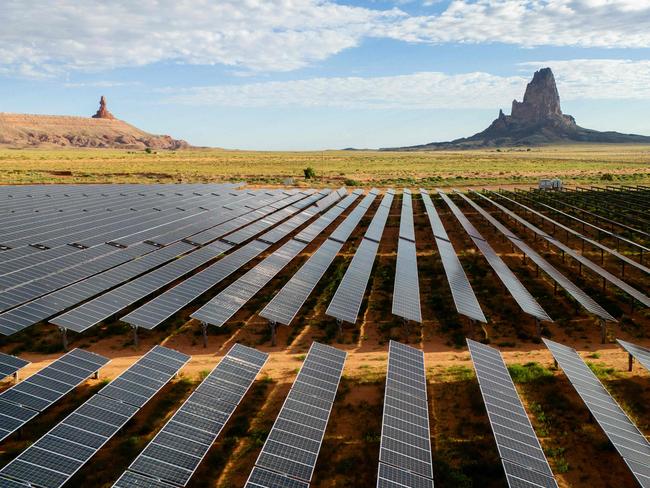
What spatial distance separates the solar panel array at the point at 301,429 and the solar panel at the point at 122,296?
309 inches

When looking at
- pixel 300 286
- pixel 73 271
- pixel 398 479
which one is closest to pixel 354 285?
pixel 300 286

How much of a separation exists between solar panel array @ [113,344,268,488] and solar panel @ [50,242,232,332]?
567cm

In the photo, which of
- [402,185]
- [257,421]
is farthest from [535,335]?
[402,185]

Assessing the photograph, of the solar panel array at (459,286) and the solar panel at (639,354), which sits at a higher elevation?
the solar panel array at (459,286)

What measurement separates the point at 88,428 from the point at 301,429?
4.64m

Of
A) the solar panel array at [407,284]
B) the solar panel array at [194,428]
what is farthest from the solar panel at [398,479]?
the solar panel array at [407,284]

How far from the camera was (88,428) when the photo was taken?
10.7 meters

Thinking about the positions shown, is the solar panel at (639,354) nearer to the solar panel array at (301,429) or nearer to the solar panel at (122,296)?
the solar panel array at (301,429)

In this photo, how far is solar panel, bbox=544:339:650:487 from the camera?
33.2ft

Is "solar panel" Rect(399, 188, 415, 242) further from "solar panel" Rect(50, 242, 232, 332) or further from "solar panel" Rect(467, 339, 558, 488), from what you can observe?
"solar panel" Rect(467, 339, 558, 488)

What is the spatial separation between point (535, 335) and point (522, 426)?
9.10 metres

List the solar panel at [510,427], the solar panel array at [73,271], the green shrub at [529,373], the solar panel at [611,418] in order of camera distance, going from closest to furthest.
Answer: the solar panel at [510,427] → the solar panel at [611,418] → the green shrub at [529,373] → the solar panel array at [73,271]

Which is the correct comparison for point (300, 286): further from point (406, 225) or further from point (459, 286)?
point (406, 225)

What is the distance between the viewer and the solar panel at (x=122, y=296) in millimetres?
16434
